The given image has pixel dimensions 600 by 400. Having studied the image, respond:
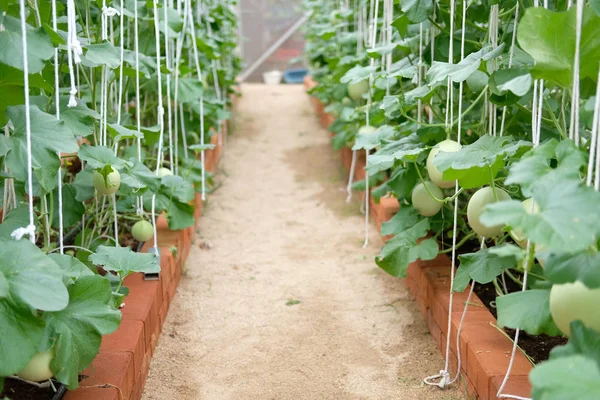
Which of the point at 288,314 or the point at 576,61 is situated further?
the point at 288,314

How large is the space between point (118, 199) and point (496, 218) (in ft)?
6.34

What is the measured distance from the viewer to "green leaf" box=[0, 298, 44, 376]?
58.4 inches

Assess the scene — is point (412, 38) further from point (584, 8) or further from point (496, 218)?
point (496, 218)

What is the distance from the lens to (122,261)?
6.56ft

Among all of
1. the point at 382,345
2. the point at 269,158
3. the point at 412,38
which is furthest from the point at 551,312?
the point at 269,158

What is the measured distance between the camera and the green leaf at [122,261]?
197 centimetres

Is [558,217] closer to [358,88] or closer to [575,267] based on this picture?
[575,267]

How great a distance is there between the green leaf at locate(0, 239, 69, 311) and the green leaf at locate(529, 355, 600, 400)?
34.3 inches

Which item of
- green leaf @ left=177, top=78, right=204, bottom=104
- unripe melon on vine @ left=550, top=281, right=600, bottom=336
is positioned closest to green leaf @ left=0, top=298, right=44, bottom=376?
unripe melon on vine @ left=550, top=281, right=600, bottom=336

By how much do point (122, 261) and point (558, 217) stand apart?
116cm

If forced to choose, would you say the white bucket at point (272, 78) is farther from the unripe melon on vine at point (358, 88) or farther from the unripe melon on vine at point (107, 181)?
the unripe melon on vine at point (107, 181)

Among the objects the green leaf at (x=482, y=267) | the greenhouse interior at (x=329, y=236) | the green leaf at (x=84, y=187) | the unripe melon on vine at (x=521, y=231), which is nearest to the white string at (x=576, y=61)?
the greenhouse interior at (x=329, y=236)

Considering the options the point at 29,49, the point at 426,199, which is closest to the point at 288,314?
the point at 426,199

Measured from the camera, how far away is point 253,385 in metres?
2.29
